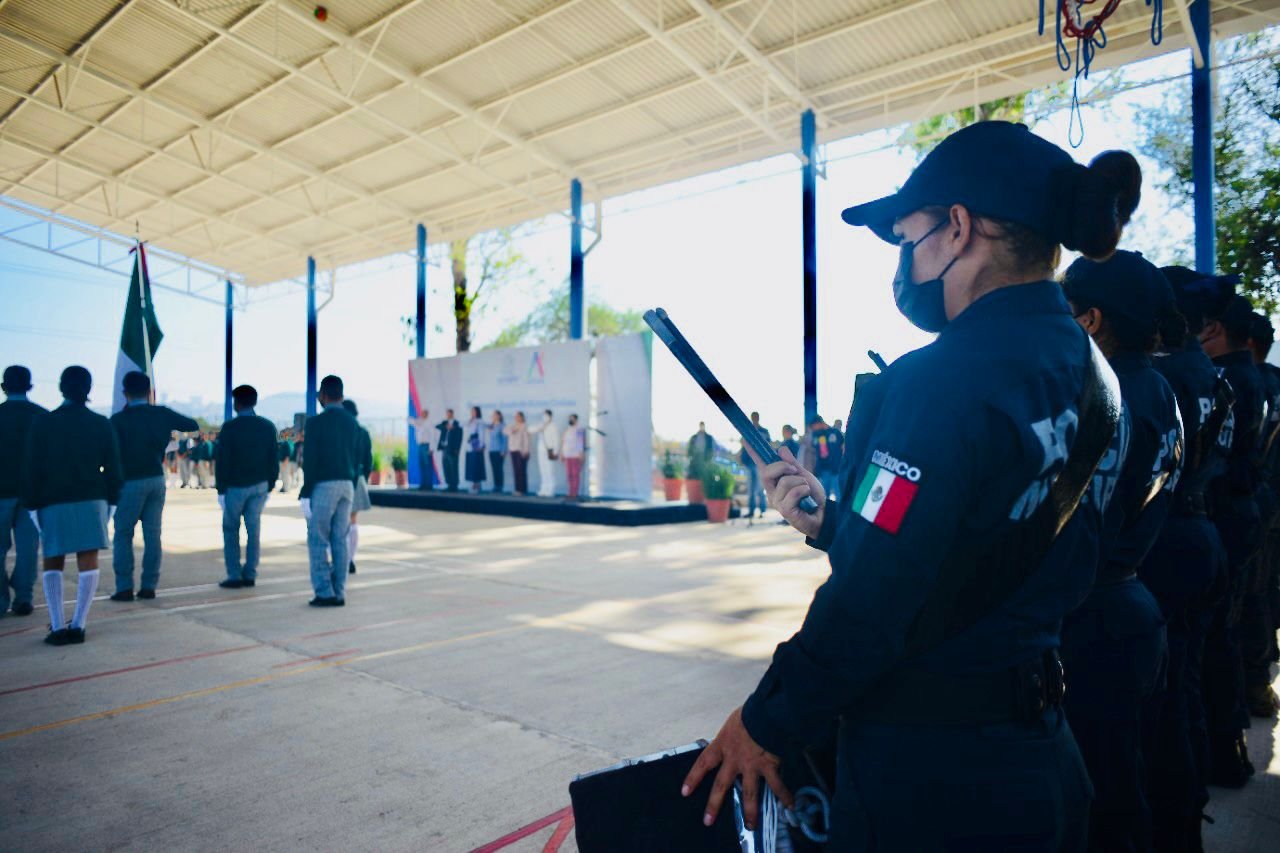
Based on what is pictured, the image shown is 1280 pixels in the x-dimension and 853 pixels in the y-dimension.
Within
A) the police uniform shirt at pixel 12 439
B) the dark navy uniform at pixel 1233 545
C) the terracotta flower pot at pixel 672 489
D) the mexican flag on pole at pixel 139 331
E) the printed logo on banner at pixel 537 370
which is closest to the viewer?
the dark navy uniform at pixel 1233 545

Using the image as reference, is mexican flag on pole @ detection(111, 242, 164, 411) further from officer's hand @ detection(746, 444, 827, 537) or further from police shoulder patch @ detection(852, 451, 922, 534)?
police shoulder patch @ detection(852, 451, 922, 534)

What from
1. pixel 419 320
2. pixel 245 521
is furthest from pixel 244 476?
pixel 419 320

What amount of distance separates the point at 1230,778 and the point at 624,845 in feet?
9.94

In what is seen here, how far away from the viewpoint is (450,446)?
17.3m

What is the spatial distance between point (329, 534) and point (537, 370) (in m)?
10.2

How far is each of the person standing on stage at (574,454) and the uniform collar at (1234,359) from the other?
11811 mm

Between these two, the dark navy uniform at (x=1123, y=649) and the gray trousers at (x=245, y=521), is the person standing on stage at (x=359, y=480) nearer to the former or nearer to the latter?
the gray trousers at (x=245, y=521)

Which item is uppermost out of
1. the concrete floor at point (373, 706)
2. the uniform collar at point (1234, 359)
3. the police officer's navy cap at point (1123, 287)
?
the police officer's navy cap at point (1123, 287)

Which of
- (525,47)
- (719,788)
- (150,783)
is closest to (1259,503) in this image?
(719,788)

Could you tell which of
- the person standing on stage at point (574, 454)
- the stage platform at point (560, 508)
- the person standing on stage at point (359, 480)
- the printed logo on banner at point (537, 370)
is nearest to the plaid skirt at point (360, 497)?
the person standing on stage at point (359, 480)

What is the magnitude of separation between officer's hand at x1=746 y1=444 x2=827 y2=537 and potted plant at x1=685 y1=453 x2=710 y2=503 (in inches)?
497

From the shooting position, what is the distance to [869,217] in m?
1.47

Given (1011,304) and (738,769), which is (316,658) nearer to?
(738,769)

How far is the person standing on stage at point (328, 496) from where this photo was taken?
20.5 ft
